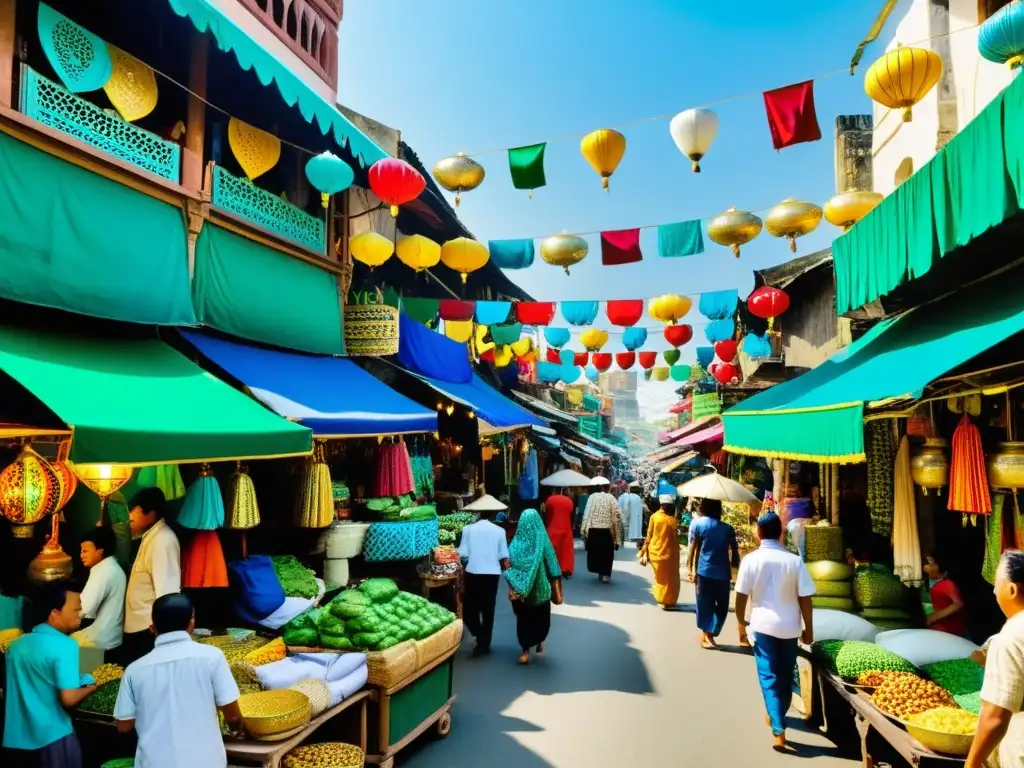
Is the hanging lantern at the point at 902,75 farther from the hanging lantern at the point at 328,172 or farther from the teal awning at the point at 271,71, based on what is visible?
the teal awning at the point at 271,71

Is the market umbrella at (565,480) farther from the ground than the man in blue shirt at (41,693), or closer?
farther from the ground

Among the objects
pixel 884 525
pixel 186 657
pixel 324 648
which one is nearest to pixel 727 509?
pixel 884 525

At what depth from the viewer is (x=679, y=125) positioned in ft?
25.8

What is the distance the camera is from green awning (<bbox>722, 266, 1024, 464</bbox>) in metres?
5.09

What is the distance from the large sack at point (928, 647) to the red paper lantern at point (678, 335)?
30.7ft

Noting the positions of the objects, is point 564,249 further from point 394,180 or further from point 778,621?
point 778,621

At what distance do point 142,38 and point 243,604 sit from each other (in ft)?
21.0

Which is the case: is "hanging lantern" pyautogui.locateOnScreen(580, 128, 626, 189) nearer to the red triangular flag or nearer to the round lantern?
the red triangular flag

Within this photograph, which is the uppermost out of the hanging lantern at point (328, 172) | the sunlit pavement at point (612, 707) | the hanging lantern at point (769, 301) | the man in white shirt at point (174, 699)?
the hanging lantern at point (328, 172)

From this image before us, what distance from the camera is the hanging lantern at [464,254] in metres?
11.1

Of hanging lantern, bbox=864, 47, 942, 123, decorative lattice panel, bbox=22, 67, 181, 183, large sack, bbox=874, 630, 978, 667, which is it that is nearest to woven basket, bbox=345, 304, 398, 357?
decorative lattice panel, bbox=22, 67, 181, 183

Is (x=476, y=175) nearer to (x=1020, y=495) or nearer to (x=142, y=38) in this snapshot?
(x=142, y=38)

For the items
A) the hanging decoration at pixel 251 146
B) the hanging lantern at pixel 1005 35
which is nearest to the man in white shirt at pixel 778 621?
the hanging lantern at pixel 1005 35

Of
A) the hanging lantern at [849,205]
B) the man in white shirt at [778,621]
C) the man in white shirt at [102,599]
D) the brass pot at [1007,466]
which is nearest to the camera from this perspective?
the brass pot at [1007,466]
